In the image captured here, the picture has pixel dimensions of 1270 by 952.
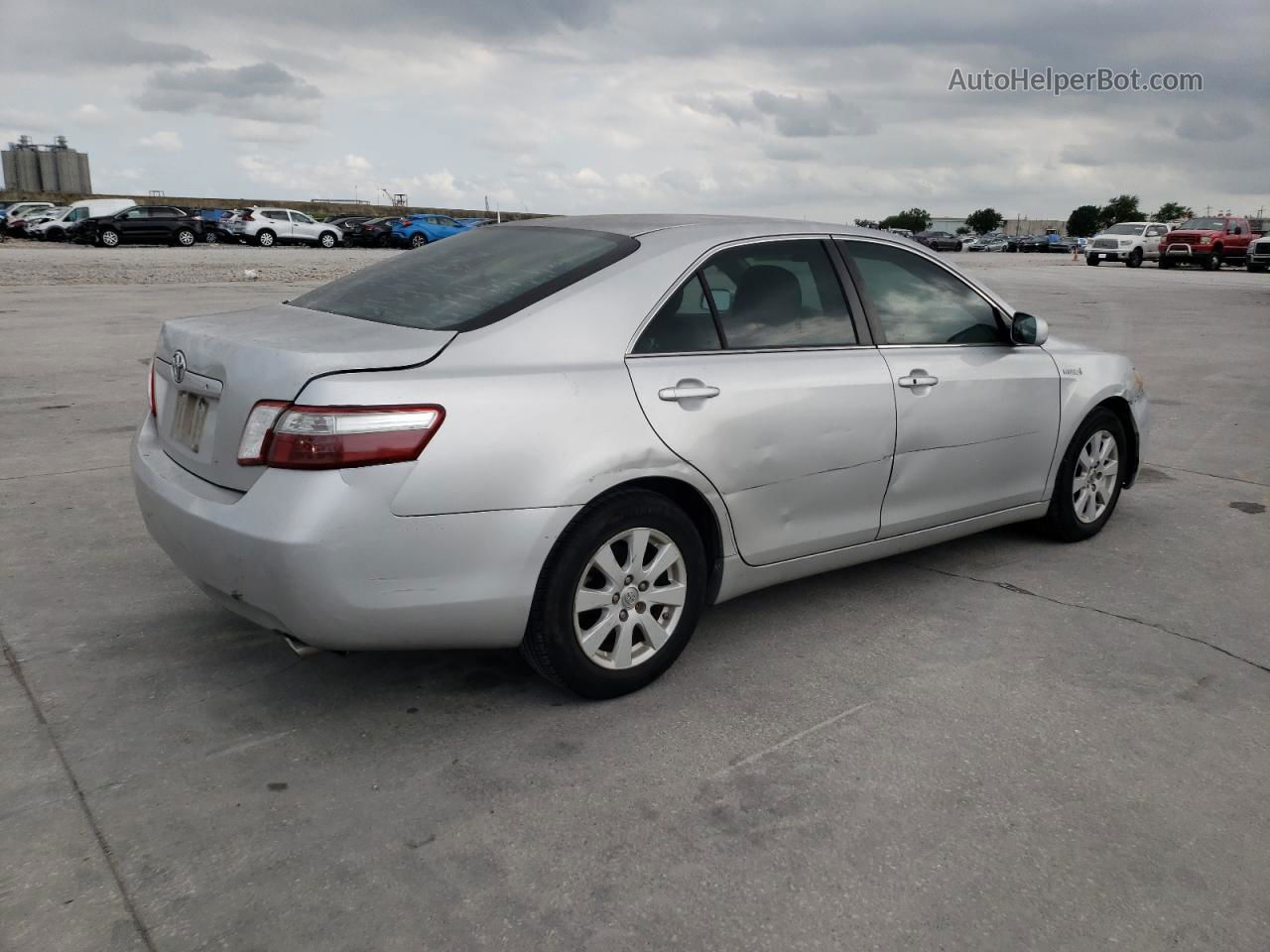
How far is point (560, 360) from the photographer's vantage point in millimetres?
3336

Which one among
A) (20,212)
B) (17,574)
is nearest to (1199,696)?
(17,574)

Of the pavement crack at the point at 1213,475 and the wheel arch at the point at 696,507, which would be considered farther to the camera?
the pavement crack at the point at 1213,475

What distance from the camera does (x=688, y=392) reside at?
355cm

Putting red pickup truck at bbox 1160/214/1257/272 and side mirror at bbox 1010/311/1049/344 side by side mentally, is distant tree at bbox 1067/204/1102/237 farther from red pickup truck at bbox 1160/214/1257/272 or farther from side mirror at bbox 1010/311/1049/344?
side mirror at bbox 1010/311/1049/344

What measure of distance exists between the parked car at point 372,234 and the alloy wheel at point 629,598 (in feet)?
140

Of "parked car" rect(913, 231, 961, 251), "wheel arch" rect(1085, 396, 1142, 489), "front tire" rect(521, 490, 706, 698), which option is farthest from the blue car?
"front tire" rect(521, 490, 706, 698)

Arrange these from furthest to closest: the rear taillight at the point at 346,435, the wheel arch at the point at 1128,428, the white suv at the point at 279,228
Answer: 1. the white suv at the point at 279,228
2. the wheel arch at the point at 1128,428
3. the rear taillight at the point at 346,435

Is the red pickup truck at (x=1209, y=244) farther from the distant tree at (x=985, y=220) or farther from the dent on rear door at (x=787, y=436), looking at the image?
the distant tree at (x=985, y=220)

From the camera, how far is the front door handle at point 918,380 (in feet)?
13.9

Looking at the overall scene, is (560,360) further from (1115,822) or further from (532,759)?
(1115,822)

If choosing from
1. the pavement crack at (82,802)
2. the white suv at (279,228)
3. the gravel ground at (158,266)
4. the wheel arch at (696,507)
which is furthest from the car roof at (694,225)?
the white suv at (279,228)

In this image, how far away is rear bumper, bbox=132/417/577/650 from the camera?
2.96 m

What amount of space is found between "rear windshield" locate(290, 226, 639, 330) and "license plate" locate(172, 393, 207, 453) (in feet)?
1.93

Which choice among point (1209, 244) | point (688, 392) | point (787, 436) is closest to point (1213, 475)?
point (787, 436)
